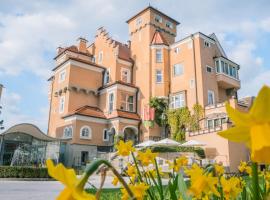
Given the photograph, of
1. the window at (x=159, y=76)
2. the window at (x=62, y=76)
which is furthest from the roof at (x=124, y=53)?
the window at (x=62, y=76)

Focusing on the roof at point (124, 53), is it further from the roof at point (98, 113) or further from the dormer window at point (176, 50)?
the roof at point (98, 113)

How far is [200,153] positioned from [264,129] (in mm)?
21101

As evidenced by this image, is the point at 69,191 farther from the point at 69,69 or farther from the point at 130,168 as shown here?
the point at 69,69

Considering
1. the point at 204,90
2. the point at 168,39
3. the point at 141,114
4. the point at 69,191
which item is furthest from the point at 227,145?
the point at 69,191

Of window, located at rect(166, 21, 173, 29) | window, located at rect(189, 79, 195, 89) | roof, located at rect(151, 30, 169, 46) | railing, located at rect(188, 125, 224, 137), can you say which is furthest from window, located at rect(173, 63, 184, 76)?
railing, located at rect(188, 125, 224, 137)

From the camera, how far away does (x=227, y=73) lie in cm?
2866

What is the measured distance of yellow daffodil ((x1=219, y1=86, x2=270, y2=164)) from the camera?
57 cm

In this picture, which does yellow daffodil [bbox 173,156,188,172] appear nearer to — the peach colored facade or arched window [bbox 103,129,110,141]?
the peach colored facade

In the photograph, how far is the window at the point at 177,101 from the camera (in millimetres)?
26761

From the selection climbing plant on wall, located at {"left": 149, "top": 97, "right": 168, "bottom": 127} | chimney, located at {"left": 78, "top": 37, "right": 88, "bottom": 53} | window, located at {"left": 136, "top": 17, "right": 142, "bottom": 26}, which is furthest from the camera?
chimney, located at {"left": 78, "top": 37, "right": 88, "bottom": 53}

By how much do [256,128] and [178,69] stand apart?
28.7 metres

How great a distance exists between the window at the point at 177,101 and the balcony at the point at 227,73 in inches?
173

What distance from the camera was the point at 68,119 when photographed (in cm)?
2688

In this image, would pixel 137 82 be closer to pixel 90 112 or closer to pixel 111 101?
pixel 111 101
